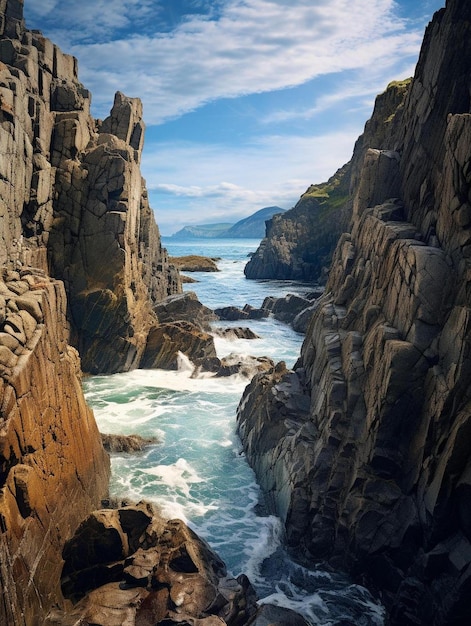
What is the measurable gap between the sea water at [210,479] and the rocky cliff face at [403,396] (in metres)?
1.20

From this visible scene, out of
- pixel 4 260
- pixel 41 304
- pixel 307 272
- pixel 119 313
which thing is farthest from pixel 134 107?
pixel 307 272

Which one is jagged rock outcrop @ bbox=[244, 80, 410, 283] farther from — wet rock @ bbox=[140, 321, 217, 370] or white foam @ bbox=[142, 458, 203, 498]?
white foam @ bbox=[142, 458, 203, 498]

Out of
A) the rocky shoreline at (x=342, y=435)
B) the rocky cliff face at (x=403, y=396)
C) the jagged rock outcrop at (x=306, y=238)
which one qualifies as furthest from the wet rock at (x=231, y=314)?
the rocky cliff face at (x=403, y=396)

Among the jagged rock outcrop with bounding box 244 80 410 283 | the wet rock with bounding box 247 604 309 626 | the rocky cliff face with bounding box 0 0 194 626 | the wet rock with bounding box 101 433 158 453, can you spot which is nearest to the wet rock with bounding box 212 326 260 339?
the rocky cliff face with bounding box 0 0 194 626

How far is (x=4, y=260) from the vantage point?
119ft

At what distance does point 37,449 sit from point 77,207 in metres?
34.0

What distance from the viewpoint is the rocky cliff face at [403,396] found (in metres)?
16.7

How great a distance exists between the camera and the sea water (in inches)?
746

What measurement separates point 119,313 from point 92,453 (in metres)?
24.8

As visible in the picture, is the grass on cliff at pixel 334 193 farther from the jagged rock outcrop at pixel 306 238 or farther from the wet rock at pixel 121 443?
the wet rock at pixel 121 443

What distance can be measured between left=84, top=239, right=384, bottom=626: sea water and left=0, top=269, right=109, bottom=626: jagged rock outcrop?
4910mm

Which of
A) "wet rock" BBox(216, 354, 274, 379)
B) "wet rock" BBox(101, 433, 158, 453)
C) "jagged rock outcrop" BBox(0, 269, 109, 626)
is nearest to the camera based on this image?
"jagged rock outcrop" BBox(0, 269, 109, 626)

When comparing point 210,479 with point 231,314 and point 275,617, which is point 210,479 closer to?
point 275,617

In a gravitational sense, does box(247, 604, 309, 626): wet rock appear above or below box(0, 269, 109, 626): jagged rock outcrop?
below
